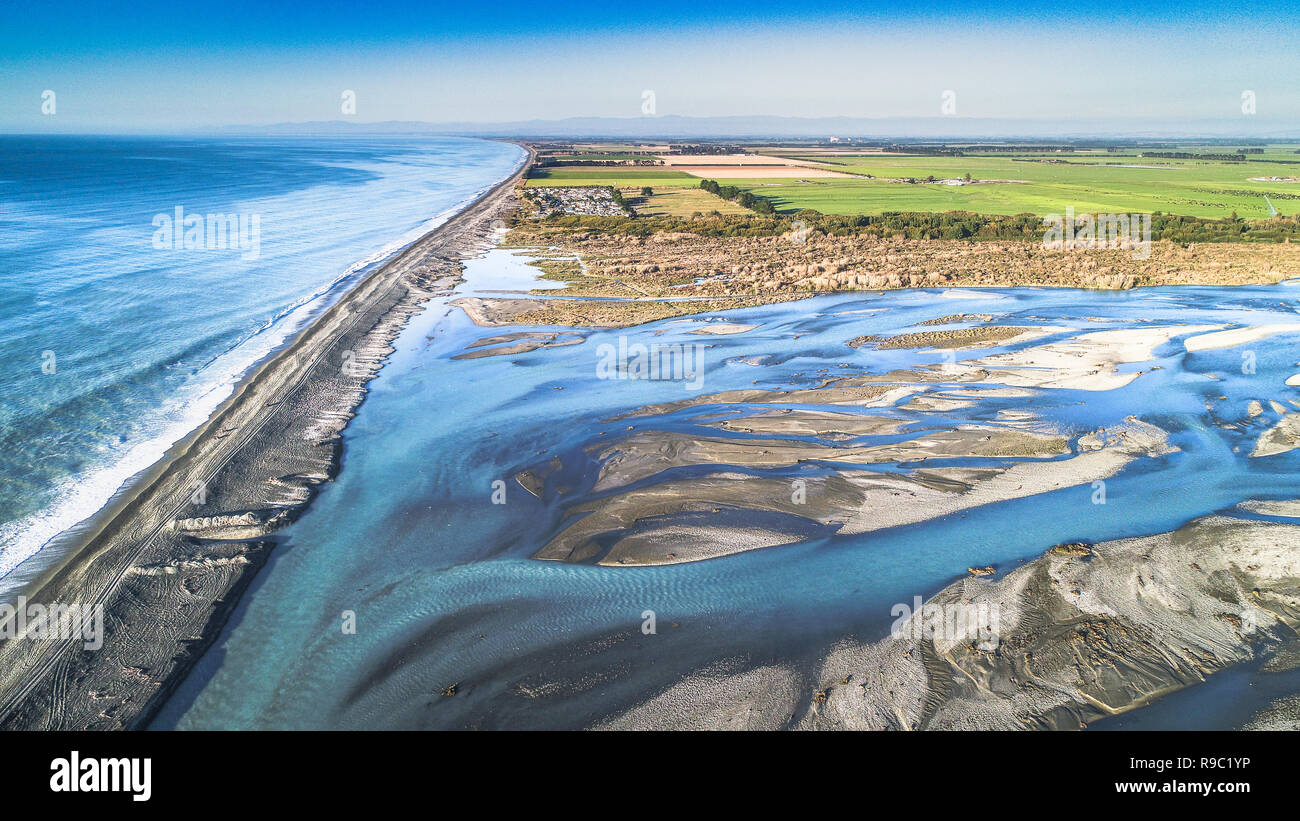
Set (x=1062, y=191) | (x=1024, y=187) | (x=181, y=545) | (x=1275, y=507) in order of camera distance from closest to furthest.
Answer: (x=181, y=545), (x=1275, y=507), (x=1062, y=191), (x=1024, y=187)

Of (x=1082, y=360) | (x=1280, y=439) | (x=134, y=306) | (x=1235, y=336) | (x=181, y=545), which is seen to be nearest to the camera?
(x=181, y=545)

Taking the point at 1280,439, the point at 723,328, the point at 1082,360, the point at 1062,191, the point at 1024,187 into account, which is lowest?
the point at 1280,439

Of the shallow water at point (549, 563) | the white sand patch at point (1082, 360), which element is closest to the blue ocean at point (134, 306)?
the shallow water at point (549, 563)

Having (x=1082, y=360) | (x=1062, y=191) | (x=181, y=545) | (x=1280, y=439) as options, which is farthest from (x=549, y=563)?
(x=1062, y=191)

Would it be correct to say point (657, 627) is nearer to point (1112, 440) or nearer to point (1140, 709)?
point (1140, 709)

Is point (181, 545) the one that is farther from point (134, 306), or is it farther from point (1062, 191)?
point (1062, 191)
